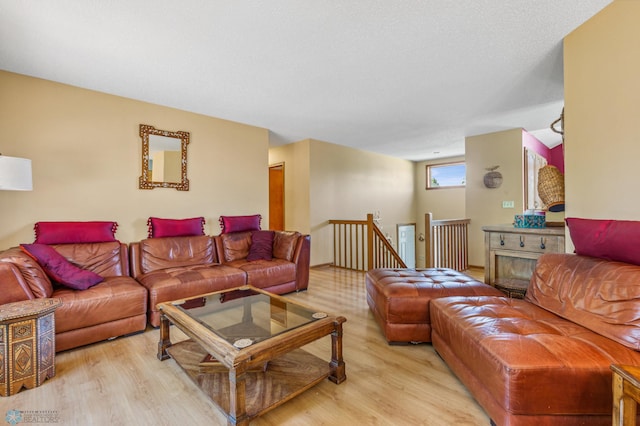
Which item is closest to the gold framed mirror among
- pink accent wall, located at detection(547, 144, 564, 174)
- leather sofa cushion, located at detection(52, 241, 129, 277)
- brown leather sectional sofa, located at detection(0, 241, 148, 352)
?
leather sofa cushion, located at detection(52, 241, 129, 277)

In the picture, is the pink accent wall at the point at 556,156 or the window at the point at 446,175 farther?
the window at the point at 446,175

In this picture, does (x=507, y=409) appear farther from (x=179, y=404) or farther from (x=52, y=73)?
(x=52, y=73)

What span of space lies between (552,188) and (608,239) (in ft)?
3.18

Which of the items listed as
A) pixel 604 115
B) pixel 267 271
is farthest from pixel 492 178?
pixel 267 271

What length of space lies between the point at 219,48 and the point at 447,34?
1826mm

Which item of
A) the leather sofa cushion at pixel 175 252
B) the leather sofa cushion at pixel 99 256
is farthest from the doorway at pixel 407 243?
the leather sofa cushion at pixel 99 256

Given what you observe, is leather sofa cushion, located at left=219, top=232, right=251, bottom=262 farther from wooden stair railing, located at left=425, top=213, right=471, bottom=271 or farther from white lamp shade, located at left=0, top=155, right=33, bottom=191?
wooden stair railing, located at left=425, top=213, right=471, bottom=271

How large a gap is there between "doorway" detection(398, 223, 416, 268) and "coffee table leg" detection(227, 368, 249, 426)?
621cm

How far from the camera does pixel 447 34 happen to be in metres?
2.16

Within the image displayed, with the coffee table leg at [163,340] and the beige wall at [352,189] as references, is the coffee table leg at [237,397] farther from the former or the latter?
the beige wall at [352,189]

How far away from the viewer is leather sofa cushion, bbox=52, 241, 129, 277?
2.72 meters

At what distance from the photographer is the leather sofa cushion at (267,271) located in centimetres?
330

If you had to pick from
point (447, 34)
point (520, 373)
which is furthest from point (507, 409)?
point (447, 34)
